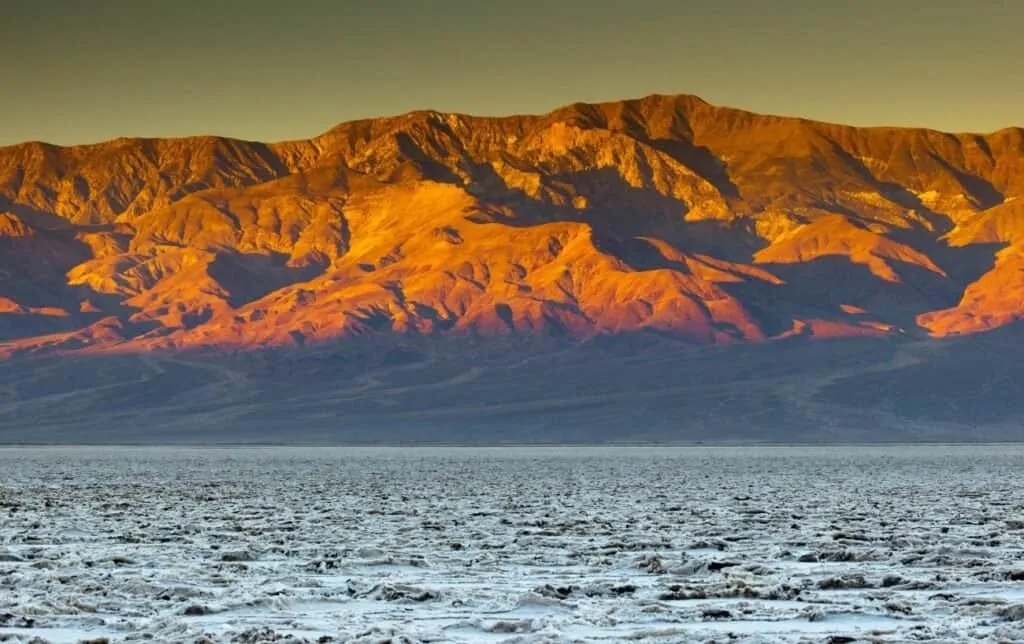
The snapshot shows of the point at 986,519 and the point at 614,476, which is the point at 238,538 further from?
the point at 614,476

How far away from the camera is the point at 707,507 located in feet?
141

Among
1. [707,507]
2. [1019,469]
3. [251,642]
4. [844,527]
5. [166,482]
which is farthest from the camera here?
[1019,469]

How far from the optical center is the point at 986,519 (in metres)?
36.3

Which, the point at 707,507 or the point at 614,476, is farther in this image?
the point at 614,476

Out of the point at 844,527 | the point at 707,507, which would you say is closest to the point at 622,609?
the point at 844,527

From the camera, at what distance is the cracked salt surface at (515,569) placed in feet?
58.6

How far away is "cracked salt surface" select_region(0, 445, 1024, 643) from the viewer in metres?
17.9

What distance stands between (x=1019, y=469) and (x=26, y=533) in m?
61.8

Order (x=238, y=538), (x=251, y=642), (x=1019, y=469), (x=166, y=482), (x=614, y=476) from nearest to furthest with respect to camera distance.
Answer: (x=251, y=642), (x=238, y=538), (x=166, y=482), (x=614, y=476), (x=1019, y=469)

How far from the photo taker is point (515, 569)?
2466 cm

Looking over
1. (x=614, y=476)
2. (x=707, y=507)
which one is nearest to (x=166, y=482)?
(x=614, y=476)

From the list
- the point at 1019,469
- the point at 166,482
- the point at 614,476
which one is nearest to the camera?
the point at 166,482

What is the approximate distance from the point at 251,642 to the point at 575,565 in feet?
30.2

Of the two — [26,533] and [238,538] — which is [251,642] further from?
[26,533]
